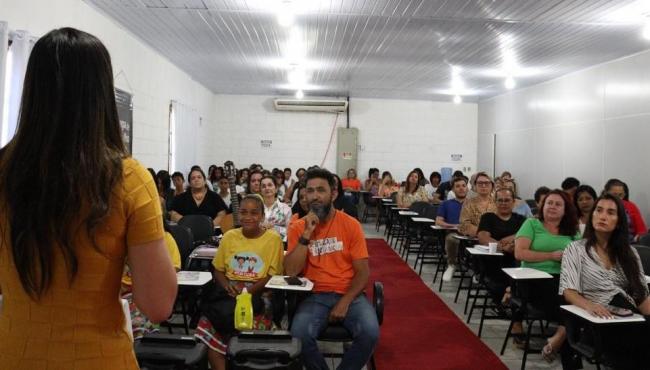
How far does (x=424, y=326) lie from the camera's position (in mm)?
4977

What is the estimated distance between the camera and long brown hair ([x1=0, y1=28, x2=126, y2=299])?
1.02 meters

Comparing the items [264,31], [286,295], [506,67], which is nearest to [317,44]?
[264,31]

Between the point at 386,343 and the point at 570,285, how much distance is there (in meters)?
1.65

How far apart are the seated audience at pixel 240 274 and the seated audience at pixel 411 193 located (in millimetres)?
6320

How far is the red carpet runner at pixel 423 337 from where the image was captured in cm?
406

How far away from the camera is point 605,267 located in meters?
3.42

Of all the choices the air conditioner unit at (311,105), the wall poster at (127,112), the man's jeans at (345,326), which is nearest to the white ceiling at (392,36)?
the wall poster at (127,112)

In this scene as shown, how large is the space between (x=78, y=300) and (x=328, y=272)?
2.54 metres

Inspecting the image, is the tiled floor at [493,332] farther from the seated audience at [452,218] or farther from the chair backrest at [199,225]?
the chair backrest at [199,225]

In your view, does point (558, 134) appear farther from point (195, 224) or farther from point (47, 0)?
point (47, 0)

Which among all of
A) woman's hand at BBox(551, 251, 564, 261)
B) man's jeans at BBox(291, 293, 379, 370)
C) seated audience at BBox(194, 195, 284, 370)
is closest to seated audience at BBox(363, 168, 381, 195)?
woman's hand at BBox(551, 251, 564, 261)

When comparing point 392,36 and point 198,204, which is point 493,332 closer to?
point 198,204

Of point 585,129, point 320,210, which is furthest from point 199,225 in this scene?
point 585,129

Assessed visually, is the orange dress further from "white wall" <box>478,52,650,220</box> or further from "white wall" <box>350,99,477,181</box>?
"white wall" <box>350,99,477,181</box>
